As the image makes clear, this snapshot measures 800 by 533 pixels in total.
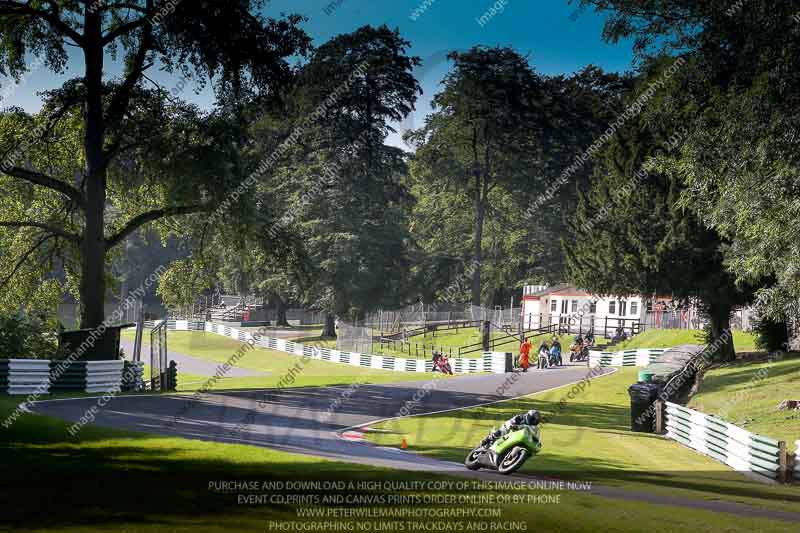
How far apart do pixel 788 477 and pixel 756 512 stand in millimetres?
5921

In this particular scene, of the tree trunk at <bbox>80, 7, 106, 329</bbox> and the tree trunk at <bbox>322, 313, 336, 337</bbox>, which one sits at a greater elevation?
the tree trunk at <bbox>80, 7, 106, 329</bbox>

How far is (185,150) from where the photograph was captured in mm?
27625

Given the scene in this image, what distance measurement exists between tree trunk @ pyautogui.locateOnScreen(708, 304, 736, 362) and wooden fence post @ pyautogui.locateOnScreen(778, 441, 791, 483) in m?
22.6

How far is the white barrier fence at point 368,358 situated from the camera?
46.0 metres

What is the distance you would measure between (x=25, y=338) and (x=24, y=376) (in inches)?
172

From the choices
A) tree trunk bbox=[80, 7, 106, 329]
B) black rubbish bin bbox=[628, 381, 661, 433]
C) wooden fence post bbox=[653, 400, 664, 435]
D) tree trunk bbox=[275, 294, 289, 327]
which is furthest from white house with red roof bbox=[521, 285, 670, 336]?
tree trunk bbox=[80, 7, 106, 329]

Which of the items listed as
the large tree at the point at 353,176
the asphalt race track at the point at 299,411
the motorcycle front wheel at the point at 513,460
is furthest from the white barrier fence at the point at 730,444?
the large tree at the point at 353,176

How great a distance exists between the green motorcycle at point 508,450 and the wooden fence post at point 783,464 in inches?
249

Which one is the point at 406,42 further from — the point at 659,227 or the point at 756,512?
the point at 756,512

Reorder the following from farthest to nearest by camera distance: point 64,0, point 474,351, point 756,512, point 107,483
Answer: point 474,351, point 64,0, point 756,512, point 107,483

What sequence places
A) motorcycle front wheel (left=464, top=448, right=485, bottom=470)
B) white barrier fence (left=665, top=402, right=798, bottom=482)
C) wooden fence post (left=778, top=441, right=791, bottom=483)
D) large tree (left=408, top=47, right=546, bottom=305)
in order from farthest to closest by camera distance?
large tree (left=408, top=47, right=546, bottom=305)
white barrier fence (left=665, top=402, right=798, bottom=482)
wooden fence post (left=778, top=441, right=791, bottom=483)
motorcycle front wheel (left=464, top=448, right=485, bottom=470)

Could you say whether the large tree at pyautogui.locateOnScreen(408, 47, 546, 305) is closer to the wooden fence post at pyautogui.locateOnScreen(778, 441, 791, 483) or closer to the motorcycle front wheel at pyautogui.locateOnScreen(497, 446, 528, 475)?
the wooden fence post at pyautogui.locateOnScreen(778, 441, 791, 483)

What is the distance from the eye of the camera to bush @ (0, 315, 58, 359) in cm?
2545

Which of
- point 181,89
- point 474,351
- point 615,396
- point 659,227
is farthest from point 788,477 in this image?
point 474,351
